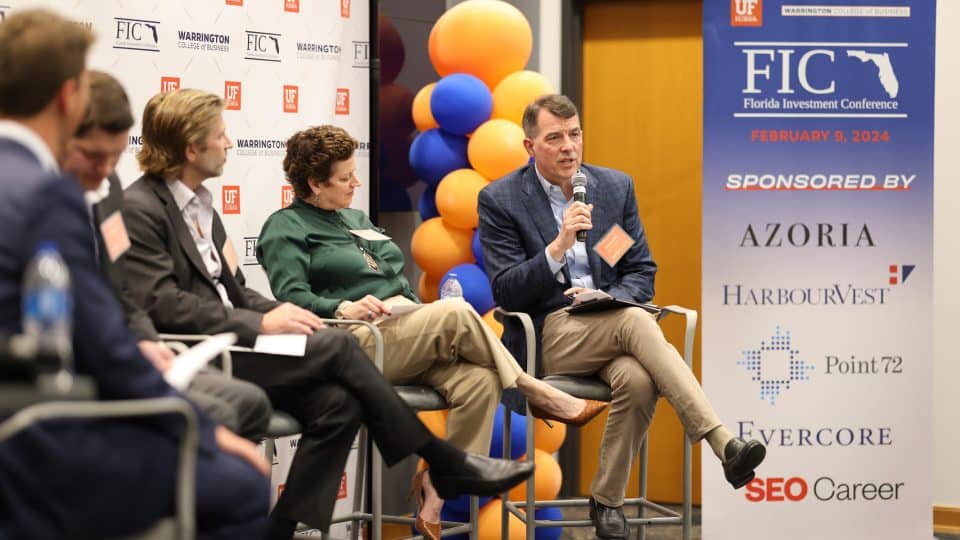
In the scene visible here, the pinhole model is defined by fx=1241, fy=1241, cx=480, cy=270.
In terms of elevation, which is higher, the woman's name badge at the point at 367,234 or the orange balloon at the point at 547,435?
the woman's name badge at the point at 367,234

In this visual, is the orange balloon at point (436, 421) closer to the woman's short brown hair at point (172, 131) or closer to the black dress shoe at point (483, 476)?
the black dress shoe at point (483, 476)

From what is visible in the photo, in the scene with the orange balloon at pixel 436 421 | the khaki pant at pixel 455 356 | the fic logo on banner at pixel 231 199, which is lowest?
the orange balloon at pixel 436 421

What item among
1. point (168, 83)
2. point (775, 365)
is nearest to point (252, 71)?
point (168, 83)

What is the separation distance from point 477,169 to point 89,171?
7.42ft

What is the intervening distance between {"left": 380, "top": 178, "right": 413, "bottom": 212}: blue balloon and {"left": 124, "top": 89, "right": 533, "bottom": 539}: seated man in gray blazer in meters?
1.66

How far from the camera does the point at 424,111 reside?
4805mm

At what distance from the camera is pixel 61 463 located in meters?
1.99

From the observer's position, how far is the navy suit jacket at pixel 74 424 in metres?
1.97

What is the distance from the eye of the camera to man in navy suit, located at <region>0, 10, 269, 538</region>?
1.97 metres

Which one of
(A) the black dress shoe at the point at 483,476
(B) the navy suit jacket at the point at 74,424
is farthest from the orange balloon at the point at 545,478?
(B) the navy suit jacket at the point at 74,424

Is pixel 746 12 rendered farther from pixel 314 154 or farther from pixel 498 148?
pixel 314 154

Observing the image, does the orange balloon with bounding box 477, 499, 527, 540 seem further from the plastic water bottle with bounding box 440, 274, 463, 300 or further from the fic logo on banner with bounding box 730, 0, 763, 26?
the fic logo on banner with bounding box 730, 0, 763, 26

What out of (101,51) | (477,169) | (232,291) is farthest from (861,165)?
(101,51)

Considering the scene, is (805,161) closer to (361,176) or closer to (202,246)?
(361,176)
